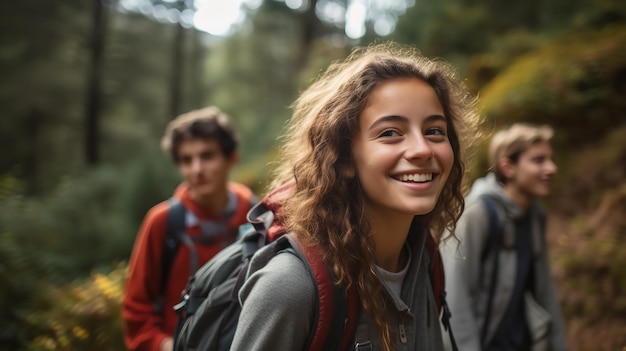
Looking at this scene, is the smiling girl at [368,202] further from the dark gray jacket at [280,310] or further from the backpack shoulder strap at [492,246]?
the backpack shoulder strap at [492,246]

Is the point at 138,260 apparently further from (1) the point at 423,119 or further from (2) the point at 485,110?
(2) the point at 485,110

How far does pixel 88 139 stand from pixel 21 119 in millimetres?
1855

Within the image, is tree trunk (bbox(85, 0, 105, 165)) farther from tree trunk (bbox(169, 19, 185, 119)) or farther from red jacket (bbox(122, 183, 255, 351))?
red jacket (bbox(122, 183, 255, 351))


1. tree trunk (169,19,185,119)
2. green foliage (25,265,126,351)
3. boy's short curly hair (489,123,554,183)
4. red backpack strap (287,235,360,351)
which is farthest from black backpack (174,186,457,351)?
tree trunk (169,19,185,119)

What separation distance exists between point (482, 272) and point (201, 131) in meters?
2.19

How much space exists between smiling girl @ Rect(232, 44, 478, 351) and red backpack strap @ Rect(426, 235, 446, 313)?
8cm

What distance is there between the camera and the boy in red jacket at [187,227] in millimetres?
2949

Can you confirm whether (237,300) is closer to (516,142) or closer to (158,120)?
(516,142)

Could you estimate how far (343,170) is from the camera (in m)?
1.71

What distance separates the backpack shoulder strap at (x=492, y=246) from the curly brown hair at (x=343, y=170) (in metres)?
1.21

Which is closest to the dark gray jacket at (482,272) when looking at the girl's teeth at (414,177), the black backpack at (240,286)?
the black backpack at (240,286)

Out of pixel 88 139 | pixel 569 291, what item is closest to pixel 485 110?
pixel 569 291

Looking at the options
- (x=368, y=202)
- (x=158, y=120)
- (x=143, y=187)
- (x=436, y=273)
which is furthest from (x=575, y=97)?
(x=158, y=120)

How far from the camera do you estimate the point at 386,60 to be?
1.74 metres
